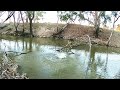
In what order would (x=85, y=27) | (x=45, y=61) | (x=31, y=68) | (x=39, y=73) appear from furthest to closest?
(x=85, y=27) < (x=45, y=61) < (x=31, y=68) < (x=39, y=73)

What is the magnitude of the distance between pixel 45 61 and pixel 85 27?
9108mm

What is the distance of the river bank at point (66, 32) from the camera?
15.0 meters

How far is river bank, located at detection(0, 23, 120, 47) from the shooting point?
15.0 m

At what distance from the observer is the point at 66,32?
53.6ft

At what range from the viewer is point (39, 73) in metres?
6.05
